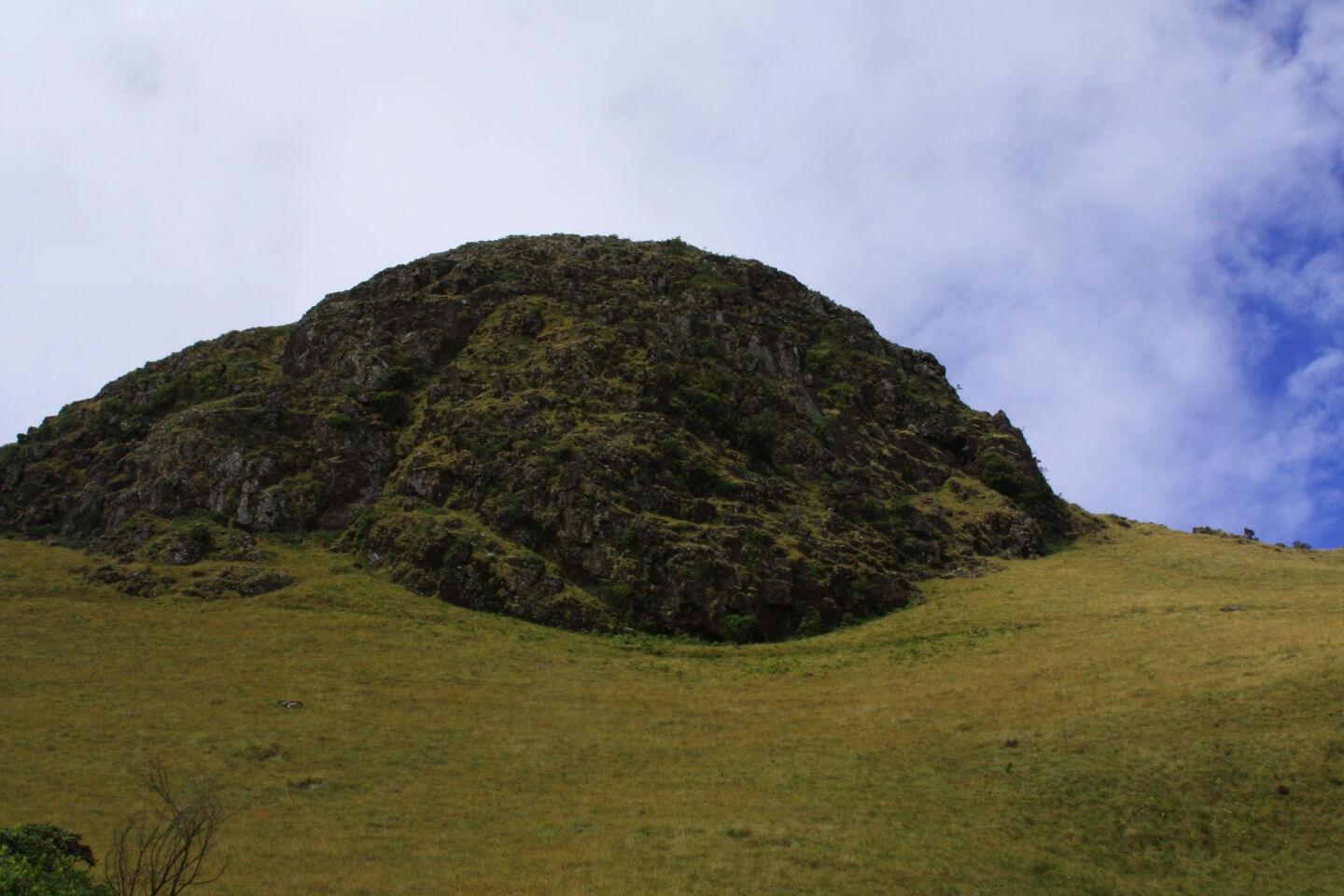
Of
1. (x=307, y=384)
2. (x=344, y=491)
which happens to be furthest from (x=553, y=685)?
(x=307, y=384)

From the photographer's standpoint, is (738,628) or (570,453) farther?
(570,453)

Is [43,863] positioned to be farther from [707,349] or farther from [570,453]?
[707,349]

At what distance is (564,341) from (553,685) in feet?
137

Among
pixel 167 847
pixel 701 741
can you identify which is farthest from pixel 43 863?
pixel 701 741

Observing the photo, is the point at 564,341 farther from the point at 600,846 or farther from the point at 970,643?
the point at 600,846

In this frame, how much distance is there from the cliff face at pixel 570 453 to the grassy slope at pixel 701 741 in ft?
18.2

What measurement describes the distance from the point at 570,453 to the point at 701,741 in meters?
32.6

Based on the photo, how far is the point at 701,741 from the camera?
39.7 meters

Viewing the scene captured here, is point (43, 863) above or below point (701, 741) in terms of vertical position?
below

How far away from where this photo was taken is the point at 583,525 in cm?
6281

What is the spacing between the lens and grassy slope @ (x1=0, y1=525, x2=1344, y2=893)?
27562mm

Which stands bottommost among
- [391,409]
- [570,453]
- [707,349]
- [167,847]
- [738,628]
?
[167,847]

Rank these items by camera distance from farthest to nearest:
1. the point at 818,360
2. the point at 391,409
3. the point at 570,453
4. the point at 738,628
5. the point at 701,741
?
the point at 818,360, the point at 391,409, the point at 570,453, the point at 738,628, the point at 701,741

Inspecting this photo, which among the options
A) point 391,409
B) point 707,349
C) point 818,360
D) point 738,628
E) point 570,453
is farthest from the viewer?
point 818,360
